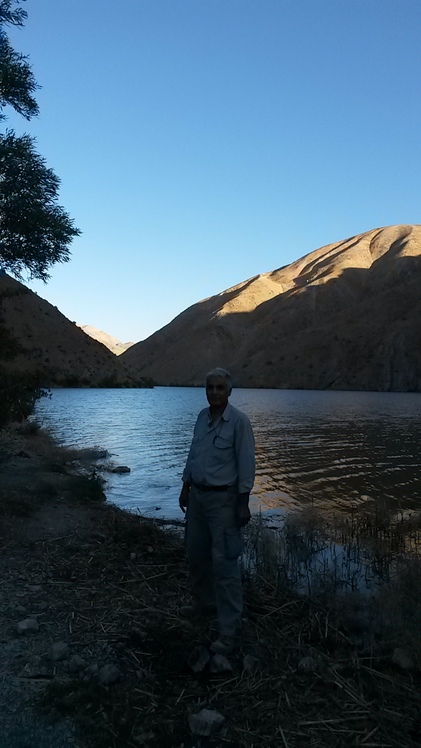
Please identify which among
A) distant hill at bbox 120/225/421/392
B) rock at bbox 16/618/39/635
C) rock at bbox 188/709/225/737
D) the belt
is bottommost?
rock at bbox 188/709/225/737

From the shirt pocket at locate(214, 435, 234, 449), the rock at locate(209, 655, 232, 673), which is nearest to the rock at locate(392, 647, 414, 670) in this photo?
the rock at locate(209, 655, 232, 673)

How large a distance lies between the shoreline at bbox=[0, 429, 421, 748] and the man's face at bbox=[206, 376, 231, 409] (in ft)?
6.97

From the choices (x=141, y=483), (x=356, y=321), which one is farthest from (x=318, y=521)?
(x=356, y=321)

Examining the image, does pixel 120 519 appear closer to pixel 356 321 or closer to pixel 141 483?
pixel 141 483

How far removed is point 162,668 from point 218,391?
7.56ft

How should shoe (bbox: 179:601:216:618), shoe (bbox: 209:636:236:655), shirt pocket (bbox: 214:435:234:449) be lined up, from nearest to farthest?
1. shoe (bbox: 209:636:236:655)
2. shirt pocket (bbox: 214:435:234:449)
3. shoe (bbox: 179:601:216:618)

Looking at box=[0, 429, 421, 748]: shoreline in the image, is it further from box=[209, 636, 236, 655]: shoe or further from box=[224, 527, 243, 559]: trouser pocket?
box=[224, 527, 243, 559]: trouser pocket

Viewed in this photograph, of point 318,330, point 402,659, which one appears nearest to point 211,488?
point 402,659

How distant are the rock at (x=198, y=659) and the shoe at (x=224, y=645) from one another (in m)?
0.15

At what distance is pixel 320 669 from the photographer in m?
4.74

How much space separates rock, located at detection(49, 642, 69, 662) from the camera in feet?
15.2

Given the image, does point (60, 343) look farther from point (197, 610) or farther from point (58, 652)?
point (58, 652)

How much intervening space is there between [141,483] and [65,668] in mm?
12105

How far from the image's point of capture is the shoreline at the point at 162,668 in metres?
3.83
